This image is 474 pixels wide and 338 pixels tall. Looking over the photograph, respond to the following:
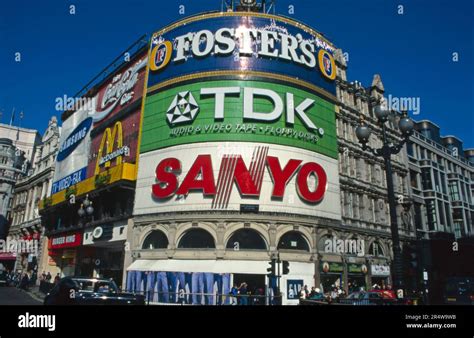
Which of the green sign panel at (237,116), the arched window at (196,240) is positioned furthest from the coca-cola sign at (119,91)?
the arched window at (196,240)

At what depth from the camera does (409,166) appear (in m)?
→ 42.0

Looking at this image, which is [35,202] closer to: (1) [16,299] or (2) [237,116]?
(1) [16,299]

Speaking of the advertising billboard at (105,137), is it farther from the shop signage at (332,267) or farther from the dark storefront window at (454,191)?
the dark storefront window at (454,191)

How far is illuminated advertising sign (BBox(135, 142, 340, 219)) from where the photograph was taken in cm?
2672

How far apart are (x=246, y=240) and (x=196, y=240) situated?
12.6ft

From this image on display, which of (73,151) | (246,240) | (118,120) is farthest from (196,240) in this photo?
(73,151)

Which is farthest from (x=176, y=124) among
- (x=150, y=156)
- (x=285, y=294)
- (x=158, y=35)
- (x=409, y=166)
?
(x=409, y=166)

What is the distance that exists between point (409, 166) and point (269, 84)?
2281 centimetres

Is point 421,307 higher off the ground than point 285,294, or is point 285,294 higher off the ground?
point 421,307

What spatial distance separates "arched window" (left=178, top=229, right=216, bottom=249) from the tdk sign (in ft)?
72.0

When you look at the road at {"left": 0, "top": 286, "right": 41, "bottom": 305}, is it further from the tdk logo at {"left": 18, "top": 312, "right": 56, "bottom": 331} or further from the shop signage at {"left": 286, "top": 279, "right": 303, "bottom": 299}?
the tdk logo at {"left": 18, "top": 312, "right": 56, "bottom": 331}

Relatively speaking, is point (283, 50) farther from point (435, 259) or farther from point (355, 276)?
point (435, 259)

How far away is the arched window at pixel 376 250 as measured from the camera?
3359 centimetres

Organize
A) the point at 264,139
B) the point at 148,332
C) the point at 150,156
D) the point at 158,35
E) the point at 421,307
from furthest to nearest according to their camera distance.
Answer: the point at 158,35
the point at 150,156
the point at 264,139
the point at 421,307
the point at 148,332
